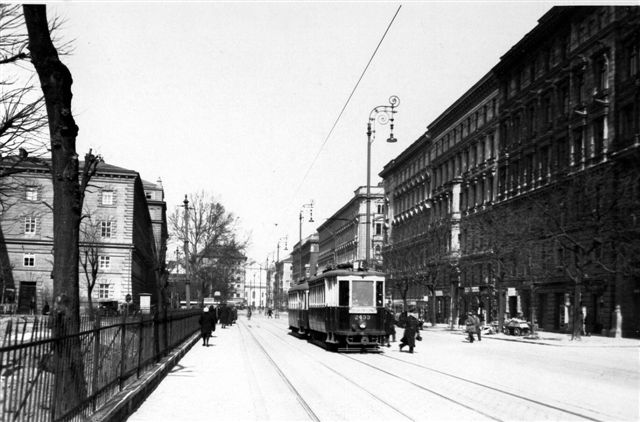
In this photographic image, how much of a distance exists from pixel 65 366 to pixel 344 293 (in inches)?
787

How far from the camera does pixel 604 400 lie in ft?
42.4

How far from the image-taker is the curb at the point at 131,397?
9102 mm

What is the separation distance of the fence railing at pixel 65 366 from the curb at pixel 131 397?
0.41 feet

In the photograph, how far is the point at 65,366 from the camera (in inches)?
290

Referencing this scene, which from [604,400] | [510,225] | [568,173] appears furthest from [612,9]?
[604,400]

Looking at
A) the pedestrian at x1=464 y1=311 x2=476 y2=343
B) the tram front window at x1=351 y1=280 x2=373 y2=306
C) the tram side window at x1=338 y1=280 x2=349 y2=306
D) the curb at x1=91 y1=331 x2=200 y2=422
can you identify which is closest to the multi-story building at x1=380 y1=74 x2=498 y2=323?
the pedestrian at x1=464 y1=311 x2=476 y2=343

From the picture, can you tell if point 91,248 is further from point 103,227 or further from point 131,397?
point 131,397

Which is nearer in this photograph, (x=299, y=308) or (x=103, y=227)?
(x=299, y=308)

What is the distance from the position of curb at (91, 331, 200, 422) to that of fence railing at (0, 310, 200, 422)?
13cm

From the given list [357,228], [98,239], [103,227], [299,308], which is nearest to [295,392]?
[299,308]

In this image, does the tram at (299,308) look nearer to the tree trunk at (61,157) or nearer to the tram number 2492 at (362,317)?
the tram number 2492 at (362,317)

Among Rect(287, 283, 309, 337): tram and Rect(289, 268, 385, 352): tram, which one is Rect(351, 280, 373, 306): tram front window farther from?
Rect(287, 283, 309, 337): tram

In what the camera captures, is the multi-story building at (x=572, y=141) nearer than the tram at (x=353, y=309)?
No

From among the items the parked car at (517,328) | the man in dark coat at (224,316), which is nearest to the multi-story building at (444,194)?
the parked car at (517,328)
